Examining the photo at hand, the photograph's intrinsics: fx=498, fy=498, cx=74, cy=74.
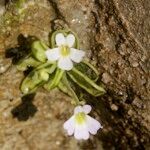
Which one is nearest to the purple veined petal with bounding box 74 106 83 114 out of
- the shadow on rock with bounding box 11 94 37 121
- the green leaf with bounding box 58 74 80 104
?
the green leaf with bounding box 58 74 80 104

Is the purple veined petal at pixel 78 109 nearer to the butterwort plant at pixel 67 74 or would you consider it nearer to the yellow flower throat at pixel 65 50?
the butterwort plant at pixel 67 74

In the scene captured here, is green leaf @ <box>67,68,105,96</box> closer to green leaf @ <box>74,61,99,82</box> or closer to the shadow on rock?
green leaf @ <box>74,61,99,82</box>

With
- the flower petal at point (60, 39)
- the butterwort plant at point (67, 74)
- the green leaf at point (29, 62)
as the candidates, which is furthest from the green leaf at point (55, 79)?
the flower petal at point (60, 39)

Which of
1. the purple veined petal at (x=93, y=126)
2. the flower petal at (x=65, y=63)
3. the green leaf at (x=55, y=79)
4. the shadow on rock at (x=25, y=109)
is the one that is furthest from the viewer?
the shadow on rock at (x=25, y=109)

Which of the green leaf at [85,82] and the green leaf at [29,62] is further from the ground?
the green leaf at [29,62]

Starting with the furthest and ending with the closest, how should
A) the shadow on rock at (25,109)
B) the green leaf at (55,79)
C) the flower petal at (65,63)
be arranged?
the shadow on rock at (25,109)
the green leaf at (55,79)
the flower petal at (65,63)

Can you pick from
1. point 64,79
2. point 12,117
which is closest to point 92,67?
point 64,79
